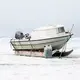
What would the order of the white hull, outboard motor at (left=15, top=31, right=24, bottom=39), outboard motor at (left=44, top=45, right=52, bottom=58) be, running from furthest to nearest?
1. outboard motor at (left=15, top=31, right=24, bottom=39)
2. the white hull
3. outboard motor at (left=44, top=45, right=52, bottom=58)

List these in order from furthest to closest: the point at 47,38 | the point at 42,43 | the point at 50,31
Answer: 1. the point at 42,43
2. the point at 50,31
3. the point at 47,38

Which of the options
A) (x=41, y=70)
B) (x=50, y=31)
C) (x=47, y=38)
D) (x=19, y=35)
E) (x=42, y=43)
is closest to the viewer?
(x=41, y=70)

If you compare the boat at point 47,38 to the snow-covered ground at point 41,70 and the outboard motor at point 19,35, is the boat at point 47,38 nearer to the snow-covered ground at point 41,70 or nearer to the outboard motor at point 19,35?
the outboard motor at point 19,35

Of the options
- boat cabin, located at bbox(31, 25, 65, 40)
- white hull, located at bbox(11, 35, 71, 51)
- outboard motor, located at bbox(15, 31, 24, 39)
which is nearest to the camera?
white hull, located at bbox(11, 35, 71, 51)

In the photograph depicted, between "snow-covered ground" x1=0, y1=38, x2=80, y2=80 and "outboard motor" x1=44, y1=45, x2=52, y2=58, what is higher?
"snow-covered ground" x1=0, y1=38, x2=80, y2=80

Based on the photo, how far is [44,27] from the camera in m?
26.8

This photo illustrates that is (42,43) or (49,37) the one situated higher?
(49,37)

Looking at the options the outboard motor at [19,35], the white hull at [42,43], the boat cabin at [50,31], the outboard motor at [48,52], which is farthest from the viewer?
the outboard motor at [19,35]

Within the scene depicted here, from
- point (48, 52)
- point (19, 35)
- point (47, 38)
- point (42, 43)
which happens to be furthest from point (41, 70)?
point (19, 35)

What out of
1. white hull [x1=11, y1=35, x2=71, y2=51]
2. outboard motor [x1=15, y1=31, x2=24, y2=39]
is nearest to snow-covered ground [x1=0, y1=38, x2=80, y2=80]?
white hull [x1=11, y1=35, x2=71, y2=51]

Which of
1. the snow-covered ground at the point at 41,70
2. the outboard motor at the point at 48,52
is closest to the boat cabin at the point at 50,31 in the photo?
the outboard motor at the point at 48,52

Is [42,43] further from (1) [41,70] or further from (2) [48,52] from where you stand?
(1) [41,70]

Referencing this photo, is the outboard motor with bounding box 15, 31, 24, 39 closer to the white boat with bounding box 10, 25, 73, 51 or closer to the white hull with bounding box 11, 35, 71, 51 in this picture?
the white hull with bounding box 11, 35, 71, 51

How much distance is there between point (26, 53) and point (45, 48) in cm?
358
